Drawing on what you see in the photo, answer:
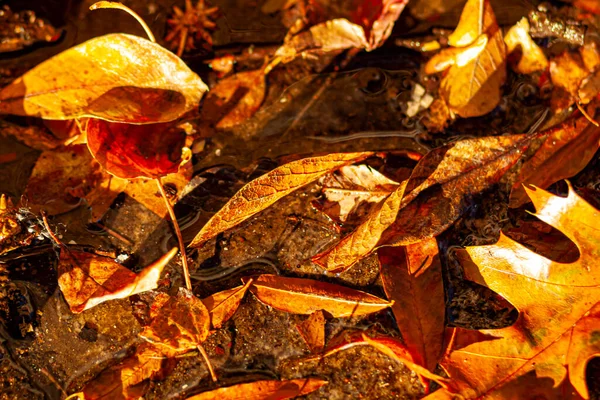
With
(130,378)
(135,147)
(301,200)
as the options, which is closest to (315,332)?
(301,200)

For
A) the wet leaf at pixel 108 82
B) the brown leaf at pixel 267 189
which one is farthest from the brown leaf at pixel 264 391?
the wet leaf at pixel 108 82

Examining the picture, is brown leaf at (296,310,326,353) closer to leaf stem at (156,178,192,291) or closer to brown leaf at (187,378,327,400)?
Answer: brown leaf at (187,378,327,400)

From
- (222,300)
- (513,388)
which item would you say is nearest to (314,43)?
(222,300)

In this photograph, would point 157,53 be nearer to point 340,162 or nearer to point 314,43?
point 314,43

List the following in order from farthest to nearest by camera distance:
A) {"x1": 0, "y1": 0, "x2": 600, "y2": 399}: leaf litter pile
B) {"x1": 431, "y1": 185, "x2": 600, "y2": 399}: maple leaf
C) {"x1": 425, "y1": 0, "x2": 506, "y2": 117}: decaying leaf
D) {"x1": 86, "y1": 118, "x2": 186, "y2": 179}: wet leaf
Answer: {"x1": 425, "y1": 0, "x2": 506, "y2": 117}: decaying leaf, {"x1": 86, "y1": 118, "x2": 186, "y2": 179}: wet leaf, {"x1": 0, "y1": 0, "x2": 600, "y2": 399}: leaf litter pile, {"x1": 431, "y1": 185, "x2": 600, "y2": 399}: maple leaf

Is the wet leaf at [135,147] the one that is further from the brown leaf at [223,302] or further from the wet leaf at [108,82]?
the brown leaf at [223,302]

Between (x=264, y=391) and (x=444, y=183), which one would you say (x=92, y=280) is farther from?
(x=444, y=183)

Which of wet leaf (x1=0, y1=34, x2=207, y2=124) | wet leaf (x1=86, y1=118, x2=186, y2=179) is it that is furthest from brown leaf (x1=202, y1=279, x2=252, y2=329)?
wet leaf (x1=0, y1=34, x2=207, y2=124)
